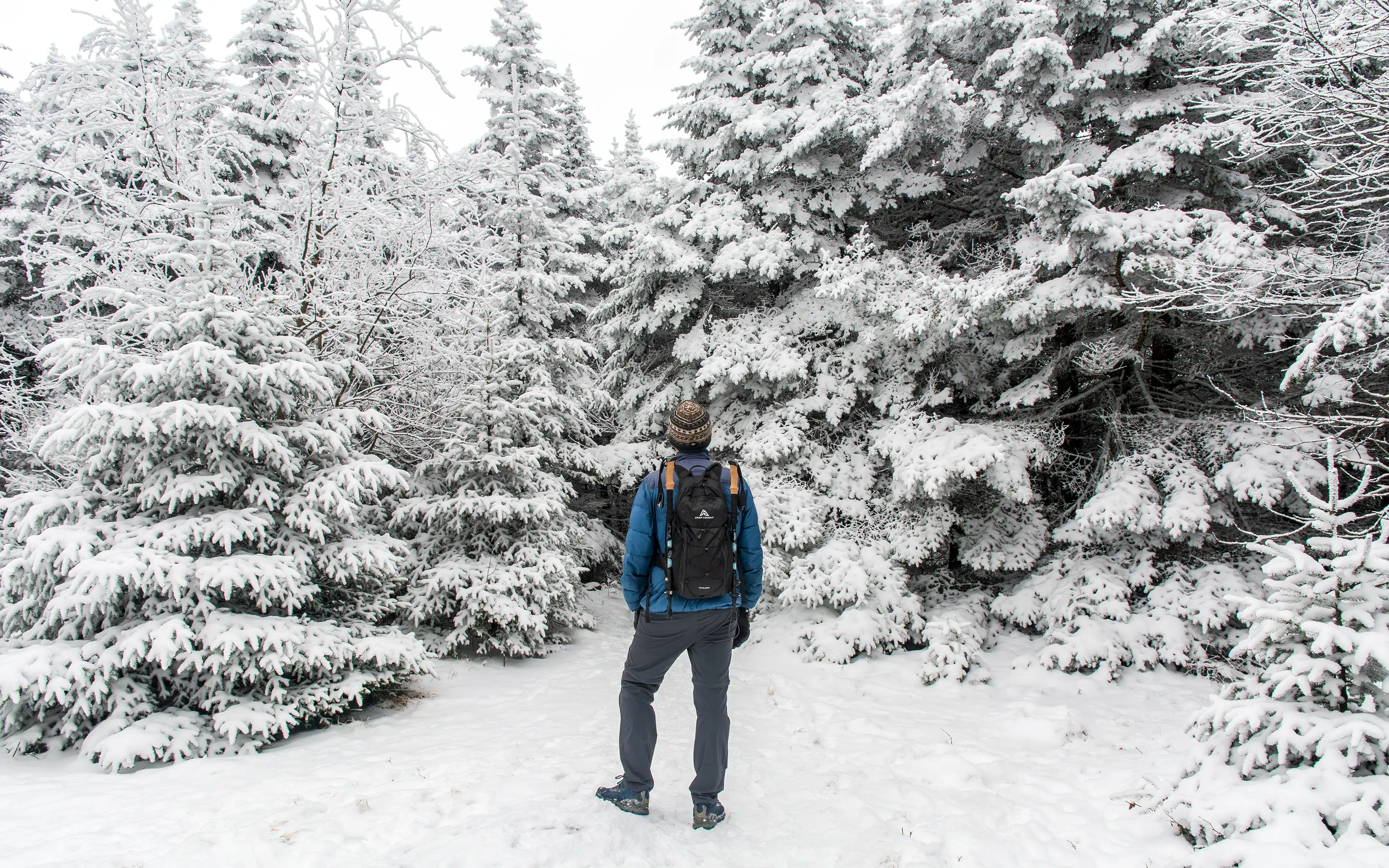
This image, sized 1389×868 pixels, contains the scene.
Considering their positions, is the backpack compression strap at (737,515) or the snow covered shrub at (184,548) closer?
the backpack compression strap at (737,515)

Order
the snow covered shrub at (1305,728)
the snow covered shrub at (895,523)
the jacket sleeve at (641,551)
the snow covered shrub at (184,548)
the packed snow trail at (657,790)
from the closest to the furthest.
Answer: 1. the snow covered shrub at (1305,728)
2. the packed snow trail at (657,790)
3. the jacket sleeve at (641,551)
4. the snow covered shrub at (184,548)
5. the snow covered shrub at (895,523)

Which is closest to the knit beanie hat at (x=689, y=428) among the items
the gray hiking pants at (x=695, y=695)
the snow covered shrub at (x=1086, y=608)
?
the gray hiking pants at (x=695, y=695)

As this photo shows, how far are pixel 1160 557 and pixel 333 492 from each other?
8.61m

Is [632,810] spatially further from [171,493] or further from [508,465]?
[508,465]

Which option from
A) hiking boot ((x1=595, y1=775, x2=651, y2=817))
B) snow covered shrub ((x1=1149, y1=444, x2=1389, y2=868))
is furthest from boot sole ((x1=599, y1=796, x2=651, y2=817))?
snow covered shrub ((x1=1149, y1=444, x2=1389, y2=868))

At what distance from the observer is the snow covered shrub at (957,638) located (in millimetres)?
7328

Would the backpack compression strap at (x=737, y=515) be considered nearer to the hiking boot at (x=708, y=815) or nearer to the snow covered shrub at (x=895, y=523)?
the hiking boot at (x=708, y=815)

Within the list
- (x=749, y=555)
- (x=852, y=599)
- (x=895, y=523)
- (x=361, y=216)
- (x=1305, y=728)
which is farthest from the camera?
(x=895, y=523)

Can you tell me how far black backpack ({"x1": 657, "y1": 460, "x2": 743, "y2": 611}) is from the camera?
3.66 meters

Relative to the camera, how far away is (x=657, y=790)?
420 cm

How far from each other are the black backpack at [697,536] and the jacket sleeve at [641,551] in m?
0.08

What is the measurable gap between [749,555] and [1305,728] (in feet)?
8.93

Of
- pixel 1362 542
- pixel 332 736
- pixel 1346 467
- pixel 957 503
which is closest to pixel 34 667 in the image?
pixel 332 736

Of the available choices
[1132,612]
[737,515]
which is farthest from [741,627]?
[1132,612]
